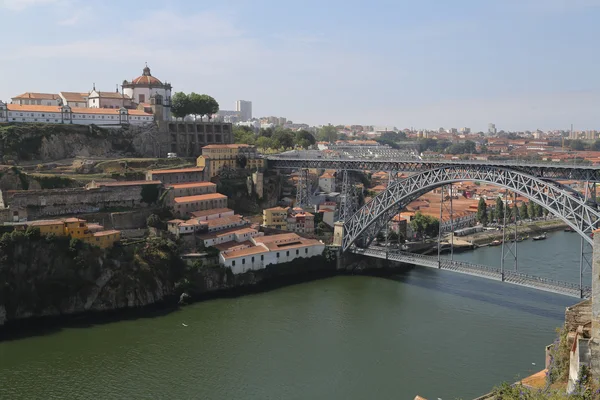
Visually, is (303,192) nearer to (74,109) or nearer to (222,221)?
(222,221)

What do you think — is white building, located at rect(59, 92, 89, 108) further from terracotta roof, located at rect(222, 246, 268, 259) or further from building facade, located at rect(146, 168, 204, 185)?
terracotta roof, located at rect(222, 246, 268, 259)

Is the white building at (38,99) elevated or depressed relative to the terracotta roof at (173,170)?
elevated

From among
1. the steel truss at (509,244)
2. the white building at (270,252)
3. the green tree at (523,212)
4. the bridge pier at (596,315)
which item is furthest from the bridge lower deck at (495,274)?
the green tree at (523,212)

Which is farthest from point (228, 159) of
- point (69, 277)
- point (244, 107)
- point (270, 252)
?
point (244, 107)

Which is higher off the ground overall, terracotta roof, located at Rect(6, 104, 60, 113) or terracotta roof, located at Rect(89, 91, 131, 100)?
terracotta roof, located at Rect(89, 91, 131, 100)

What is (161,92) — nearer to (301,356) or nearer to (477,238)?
(477,238)

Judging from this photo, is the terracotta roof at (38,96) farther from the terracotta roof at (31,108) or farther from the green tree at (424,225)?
the green tree at (424,225)

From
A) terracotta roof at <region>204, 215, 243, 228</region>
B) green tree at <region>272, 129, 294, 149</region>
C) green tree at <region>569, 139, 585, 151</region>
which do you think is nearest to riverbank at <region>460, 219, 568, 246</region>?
terracotta roof at <region>204, 215, 243, 228</region>
